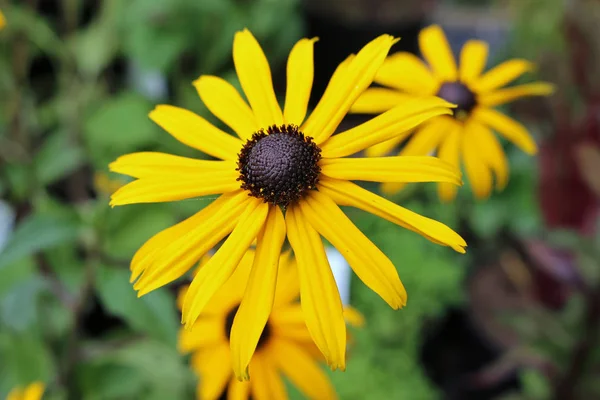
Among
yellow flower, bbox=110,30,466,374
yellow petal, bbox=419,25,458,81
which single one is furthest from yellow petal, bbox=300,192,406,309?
yellow petal, bbox=419,25,458,81

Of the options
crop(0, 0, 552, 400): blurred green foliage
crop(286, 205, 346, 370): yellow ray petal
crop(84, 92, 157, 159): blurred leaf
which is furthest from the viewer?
crop(84, 92, 157, 159): blurred leaf

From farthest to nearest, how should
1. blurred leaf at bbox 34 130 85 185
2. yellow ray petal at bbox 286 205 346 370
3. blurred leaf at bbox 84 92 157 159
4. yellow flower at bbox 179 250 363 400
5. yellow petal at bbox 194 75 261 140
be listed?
blurred leaf at bbox 84 92 157 159, blurred leaf at bbox 34 130 85 185, yellow flower at bbox 179 250 363 400, yellow petal at bbox 194 75 261 140, yellow ray petal at bbox 286 205 346 370

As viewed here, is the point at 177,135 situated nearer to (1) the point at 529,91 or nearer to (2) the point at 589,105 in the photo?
(1) the point at 529,91

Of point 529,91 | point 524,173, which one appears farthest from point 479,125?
point 524,173

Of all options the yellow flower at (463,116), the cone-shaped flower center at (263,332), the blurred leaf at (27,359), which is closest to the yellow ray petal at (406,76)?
the yellow flower at (463,116)

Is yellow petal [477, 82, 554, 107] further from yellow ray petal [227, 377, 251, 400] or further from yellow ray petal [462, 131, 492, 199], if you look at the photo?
yellow ray petal [227, 377, 251, 400]

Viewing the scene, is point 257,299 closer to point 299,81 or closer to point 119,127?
point 299,81
